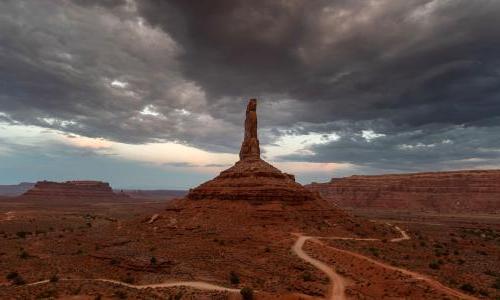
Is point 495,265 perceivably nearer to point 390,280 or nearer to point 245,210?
point 390,280

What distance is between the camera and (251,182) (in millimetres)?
71000

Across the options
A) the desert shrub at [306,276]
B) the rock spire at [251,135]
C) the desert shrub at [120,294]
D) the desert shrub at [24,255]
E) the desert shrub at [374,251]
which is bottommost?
the desert shrub at [120,294]

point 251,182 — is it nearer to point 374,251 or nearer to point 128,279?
point 374,251

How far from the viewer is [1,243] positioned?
61.8 meters

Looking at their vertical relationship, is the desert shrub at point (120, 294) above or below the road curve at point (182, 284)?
above

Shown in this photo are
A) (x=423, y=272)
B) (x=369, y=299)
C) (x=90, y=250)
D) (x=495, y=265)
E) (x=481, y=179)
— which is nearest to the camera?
(x=369, y=299)

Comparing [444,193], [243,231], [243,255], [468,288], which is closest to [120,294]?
[243,255]

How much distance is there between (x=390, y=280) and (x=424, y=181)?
16990cm

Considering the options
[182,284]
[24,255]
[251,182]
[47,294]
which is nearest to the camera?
[47,294]

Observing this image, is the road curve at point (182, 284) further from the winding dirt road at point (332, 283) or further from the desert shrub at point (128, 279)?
the desert shrub at point (128, 279)

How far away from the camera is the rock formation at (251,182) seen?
6925 cm

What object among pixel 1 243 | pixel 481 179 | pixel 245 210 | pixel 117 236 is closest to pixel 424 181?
pixel 481 179

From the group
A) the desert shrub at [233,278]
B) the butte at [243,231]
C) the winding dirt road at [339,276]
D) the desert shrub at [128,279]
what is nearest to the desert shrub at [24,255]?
the butte at [243,231]

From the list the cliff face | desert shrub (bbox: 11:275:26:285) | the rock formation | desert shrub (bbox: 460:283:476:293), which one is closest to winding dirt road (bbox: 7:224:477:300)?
desert shrub (bbox: 460:283:476:293)
